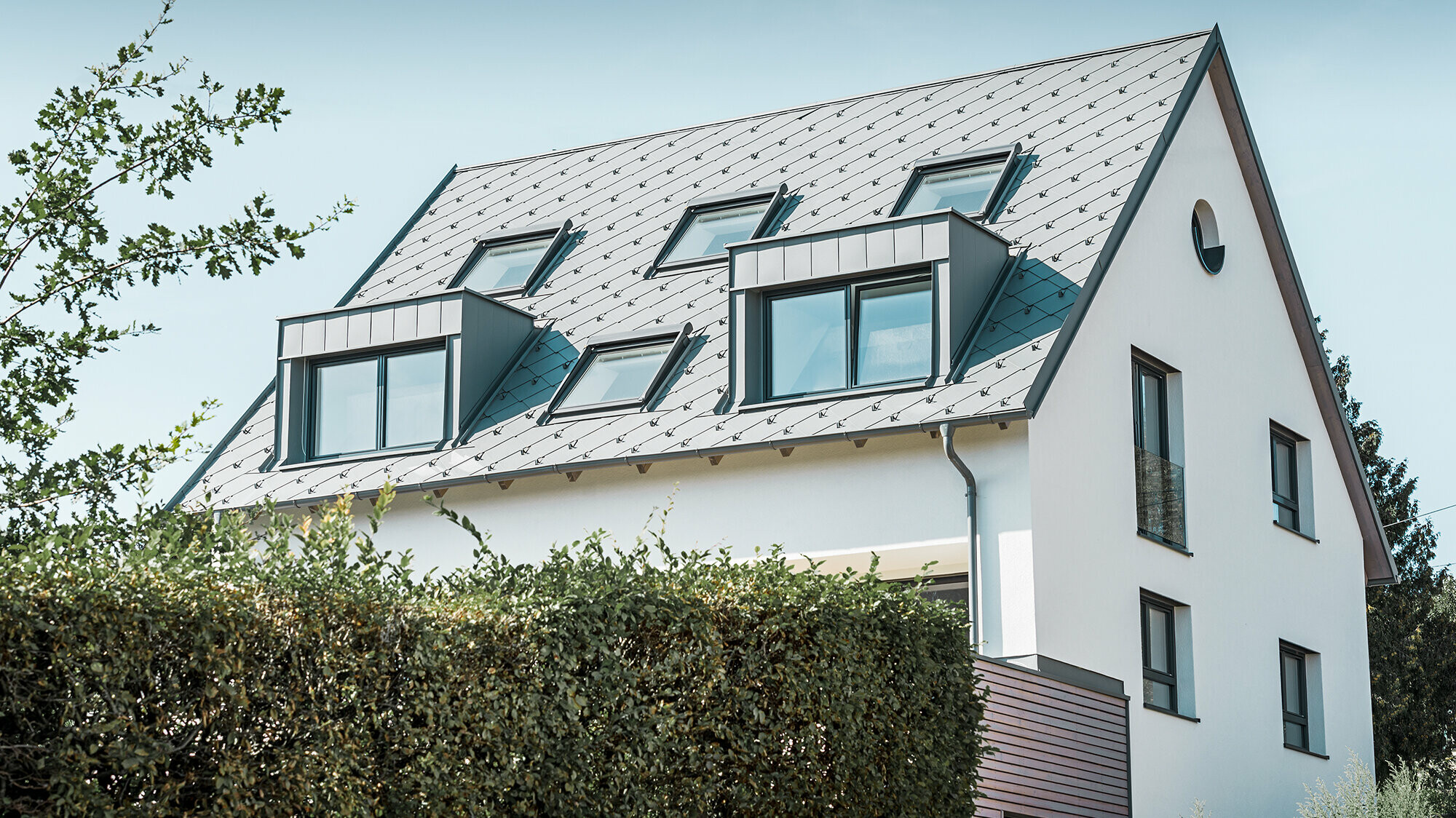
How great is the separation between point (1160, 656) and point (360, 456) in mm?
8857

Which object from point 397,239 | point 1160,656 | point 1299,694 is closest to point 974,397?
point 1160,656

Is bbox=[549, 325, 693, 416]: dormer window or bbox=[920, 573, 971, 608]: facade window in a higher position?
bbox=[549, 325, 693, 416]: dormer window

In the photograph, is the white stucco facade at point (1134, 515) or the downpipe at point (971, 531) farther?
the white stucco facade at point (1134, 515)

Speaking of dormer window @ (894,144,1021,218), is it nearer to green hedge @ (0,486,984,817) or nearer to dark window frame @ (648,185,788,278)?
dark window frame @ (648,185,788,278)

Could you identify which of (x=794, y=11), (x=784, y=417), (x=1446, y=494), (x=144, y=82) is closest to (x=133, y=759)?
(x=144, y=82)

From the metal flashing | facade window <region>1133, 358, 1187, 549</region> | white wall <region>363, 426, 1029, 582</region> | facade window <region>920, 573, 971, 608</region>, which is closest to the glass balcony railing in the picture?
facade window <region>1133, 358, 1187, 549</region>

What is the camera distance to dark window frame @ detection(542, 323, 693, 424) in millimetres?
17359

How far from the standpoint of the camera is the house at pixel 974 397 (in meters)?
15.4

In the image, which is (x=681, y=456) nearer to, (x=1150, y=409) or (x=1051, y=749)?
(x=1051, y=749)

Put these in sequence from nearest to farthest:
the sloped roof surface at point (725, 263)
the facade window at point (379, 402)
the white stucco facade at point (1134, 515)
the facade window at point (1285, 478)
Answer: the white stucco facade at point (1134, 515) < the sloped roof surface at point (725, 263) < the facade window at point (379, 402) < the facade window at point (1285, 478)

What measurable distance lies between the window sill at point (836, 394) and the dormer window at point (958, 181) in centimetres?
291

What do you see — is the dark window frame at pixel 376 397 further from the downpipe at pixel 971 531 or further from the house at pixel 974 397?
the downpipe at pixel 971 531

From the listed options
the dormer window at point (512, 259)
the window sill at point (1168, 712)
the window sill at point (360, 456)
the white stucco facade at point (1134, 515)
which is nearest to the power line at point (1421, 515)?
the white stucco facade at point (1134, 515)

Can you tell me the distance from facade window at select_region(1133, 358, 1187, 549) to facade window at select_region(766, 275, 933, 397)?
274 centimetres
